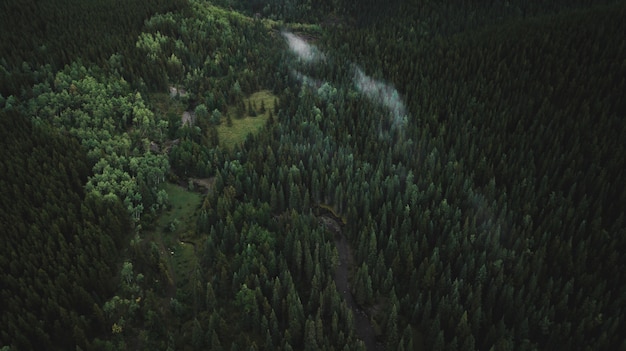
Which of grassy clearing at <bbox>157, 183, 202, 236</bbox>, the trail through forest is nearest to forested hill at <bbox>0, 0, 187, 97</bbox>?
grassy clearing at <bbox>157, 183, 202, 236</bbox>

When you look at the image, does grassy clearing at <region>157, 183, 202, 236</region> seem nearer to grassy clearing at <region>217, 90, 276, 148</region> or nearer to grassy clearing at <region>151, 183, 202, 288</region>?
grassy clearing at <region>151, 183, 202, 288</region>

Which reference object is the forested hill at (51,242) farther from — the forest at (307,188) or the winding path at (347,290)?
the winding path at (347,290)

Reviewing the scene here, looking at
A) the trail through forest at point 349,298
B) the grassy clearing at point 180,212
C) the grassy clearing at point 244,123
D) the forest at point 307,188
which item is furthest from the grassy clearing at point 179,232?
the trail through forest at point 349,298

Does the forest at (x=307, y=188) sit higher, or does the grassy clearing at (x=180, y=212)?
the forest at (x=307, y=188)

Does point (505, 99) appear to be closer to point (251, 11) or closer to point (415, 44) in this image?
point (415, 44)

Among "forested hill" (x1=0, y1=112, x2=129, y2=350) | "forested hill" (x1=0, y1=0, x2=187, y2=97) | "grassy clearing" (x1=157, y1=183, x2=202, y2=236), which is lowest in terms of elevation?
"grassy clearing" (x1=157, y1=183, x2=202, y2=236)

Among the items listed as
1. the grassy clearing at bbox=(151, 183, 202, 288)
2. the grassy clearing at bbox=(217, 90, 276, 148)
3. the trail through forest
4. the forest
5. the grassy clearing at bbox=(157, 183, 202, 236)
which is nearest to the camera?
the forest
